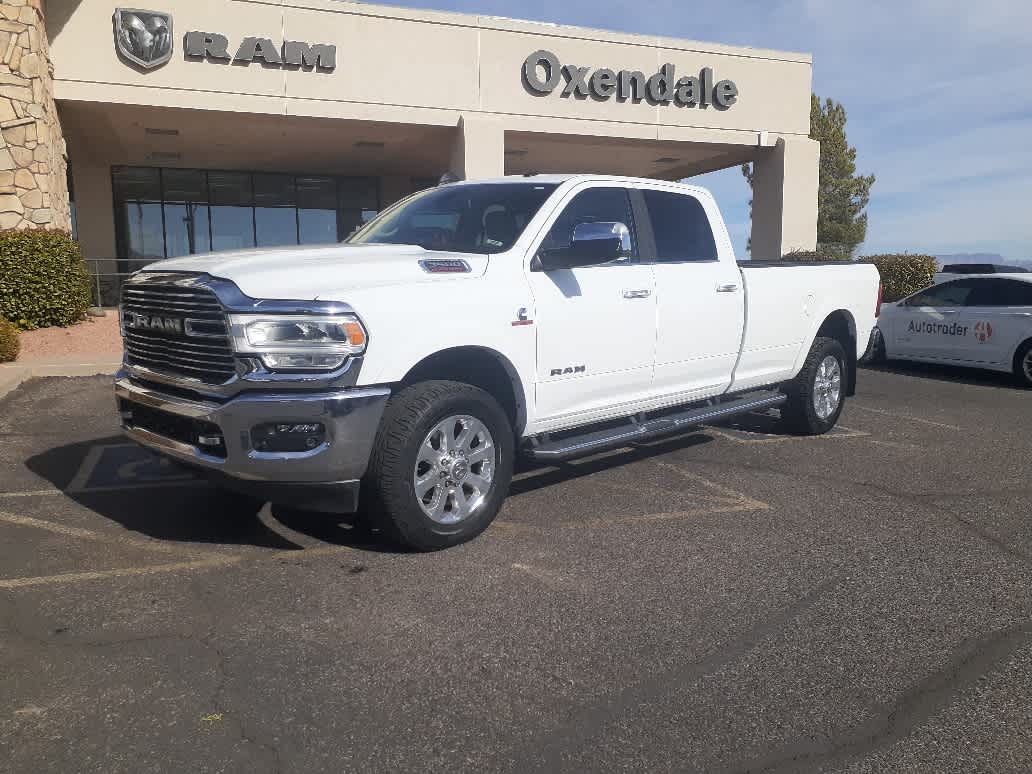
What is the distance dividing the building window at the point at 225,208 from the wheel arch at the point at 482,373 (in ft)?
69.5

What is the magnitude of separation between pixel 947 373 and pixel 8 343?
44.2 ft

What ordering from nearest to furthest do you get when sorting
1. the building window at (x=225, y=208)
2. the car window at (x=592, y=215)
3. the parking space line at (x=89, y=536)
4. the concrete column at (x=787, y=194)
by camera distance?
the parking space line at (x=89, y=536) < the car window at (x=592, y=215) < the concrete column at (x=787, y=194) < the building window at (x=225, y=208)

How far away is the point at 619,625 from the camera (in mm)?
3748

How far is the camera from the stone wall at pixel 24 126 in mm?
14195

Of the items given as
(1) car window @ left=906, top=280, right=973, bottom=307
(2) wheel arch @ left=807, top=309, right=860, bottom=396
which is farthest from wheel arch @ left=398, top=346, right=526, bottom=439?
(1) car window @ left=906, top=280, right=973, bottom=307

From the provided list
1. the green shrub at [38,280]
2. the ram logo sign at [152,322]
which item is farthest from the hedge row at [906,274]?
the ram logo sign at [152,322]

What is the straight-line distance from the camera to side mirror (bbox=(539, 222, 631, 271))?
4.98m

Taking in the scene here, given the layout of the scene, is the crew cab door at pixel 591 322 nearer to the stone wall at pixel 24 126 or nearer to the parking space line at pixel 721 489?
the parking space line at pixel 721 489

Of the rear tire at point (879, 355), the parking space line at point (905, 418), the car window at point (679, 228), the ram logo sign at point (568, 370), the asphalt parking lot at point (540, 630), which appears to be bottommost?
the asphalt parking lot at point (540, 630)

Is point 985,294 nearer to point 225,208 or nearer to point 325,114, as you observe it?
point 325,114

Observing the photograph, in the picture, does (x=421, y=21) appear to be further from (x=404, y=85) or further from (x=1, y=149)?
(x=1, y=149)

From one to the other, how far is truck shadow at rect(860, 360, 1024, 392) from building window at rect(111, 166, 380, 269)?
17378 millimetres

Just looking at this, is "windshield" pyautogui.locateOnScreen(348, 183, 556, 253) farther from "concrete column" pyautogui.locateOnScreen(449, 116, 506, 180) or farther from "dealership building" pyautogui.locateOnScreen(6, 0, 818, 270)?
"concrete column" pyautogui.locateOnScreen(449, 116, 506, 180)

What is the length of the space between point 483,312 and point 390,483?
3.54 feet
